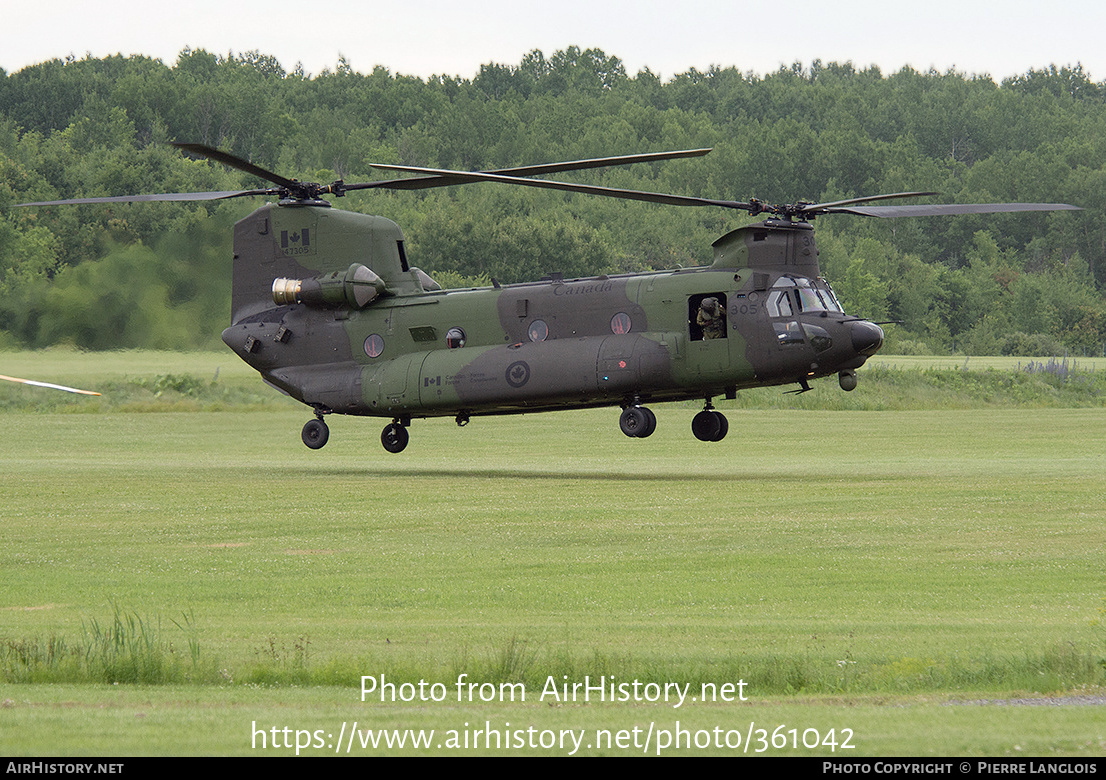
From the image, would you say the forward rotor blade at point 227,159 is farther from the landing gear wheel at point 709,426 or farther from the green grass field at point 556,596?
the landing gear wheel at point 709,426

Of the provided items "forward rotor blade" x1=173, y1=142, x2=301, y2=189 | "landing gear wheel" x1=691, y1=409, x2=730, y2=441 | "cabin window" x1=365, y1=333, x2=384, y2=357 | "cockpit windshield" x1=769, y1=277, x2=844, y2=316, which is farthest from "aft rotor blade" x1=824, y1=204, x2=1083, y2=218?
"forward rotor blade" x1=173, y1=142, x2=301, y2=189

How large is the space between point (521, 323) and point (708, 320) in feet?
14.8

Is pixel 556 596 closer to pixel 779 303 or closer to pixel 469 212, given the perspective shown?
pixel 779 303

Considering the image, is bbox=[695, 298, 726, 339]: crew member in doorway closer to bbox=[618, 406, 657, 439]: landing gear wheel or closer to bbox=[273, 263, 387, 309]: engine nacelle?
bbox=[618, 406, 657, 439]: landing gear wheel

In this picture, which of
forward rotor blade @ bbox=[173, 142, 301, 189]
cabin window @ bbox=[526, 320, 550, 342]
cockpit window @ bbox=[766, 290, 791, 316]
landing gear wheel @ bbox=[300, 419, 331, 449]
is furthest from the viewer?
landing gear wheel @ bbox=[300, 419, 331, 449]

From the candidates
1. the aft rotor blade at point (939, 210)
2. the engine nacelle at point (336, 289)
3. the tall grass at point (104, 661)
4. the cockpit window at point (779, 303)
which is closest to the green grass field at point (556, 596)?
the tall grass at point (104, 661)

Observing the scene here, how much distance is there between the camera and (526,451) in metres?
47.0

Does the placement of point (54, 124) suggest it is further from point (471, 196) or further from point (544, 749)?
point (544, 749)

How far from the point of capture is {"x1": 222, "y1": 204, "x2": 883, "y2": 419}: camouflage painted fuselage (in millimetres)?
31688

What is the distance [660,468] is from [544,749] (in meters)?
30.1

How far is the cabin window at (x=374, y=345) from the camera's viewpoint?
35.4m

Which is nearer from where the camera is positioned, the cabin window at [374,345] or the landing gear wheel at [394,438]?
the cabin window at [374,345]

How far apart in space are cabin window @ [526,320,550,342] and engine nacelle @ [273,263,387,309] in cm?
458

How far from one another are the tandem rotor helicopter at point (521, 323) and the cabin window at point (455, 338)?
33 mm
